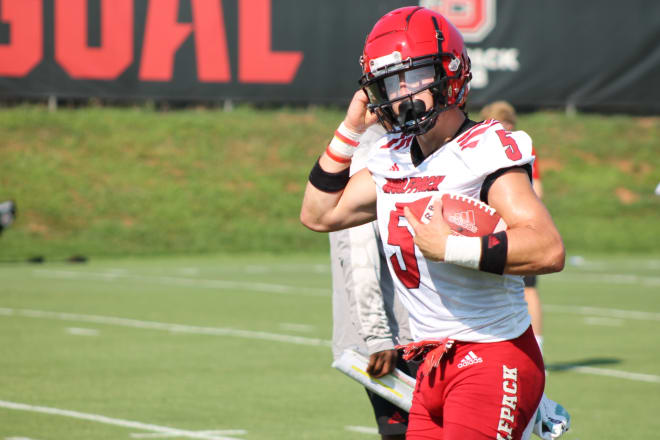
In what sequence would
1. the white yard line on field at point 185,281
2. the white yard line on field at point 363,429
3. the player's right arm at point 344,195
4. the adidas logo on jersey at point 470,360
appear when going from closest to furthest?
the adidas logo on jersey at point 470,360 < the player's right arm at point 344,195 < the white yard line on field at point 363,429 < the white yard line on field at point 185,281

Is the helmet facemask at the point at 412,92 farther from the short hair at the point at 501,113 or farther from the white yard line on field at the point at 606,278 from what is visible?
the white yard line on field at the point at 606,278

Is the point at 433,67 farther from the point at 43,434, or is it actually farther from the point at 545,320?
the point at 545,320

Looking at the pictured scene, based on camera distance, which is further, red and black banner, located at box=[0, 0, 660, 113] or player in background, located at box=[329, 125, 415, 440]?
red and black banner, located at box=[0, 0, 660, 113]

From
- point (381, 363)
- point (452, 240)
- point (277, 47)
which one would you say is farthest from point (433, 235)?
point (277, 47)

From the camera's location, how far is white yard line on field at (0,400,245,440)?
6.91 metres

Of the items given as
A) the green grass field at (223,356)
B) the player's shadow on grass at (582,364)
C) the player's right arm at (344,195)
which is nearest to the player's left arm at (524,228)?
the player's right arm at (344,195)

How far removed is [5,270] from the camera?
17.0 metres

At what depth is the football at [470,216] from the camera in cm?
344

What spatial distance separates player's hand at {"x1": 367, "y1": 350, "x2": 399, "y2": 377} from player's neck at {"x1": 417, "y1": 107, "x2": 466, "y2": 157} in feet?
Result: 4.79

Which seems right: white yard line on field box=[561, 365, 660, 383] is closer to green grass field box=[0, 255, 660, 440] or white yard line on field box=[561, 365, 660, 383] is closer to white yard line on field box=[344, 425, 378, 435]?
green grass field box=[0, 255, 660, 440]

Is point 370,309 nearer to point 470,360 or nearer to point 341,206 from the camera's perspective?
point 341,206

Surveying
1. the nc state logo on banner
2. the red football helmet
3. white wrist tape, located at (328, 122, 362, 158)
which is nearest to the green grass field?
white wrist tape, located at (328, 122, 362, 158)

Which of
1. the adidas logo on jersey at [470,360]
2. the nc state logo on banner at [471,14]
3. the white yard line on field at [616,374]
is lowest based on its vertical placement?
the white yard line on field at [616,374]

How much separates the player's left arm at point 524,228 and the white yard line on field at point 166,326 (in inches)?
292
